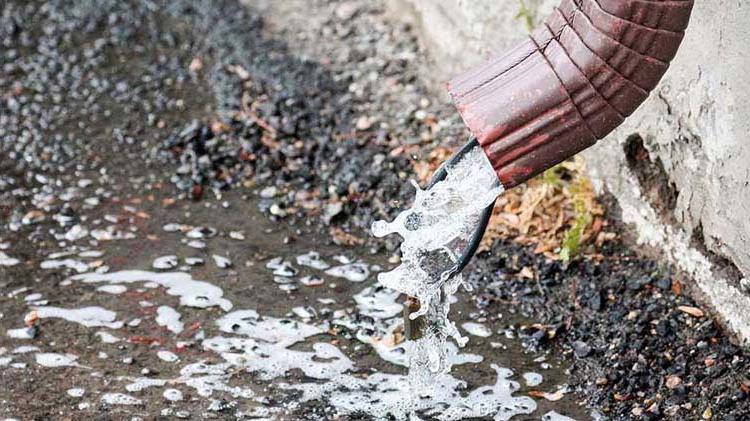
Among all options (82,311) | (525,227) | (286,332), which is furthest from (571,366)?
(82,311)

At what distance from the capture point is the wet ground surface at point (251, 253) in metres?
3.50

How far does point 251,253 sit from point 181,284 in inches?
12.4

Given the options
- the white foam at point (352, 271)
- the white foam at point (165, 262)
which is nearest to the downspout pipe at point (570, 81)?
the white foam at point (352, 271)

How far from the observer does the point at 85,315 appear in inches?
152

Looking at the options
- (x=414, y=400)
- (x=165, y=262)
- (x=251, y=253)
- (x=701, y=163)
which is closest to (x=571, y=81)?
(x=701, y=163)

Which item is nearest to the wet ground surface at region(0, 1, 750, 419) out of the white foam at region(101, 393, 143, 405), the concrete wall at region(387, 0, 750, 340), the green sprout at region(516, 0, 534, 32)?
the white foam at region(101, 393, 143, 405)

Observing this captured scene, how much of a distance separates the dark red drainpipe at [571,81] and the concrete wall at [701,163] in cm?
71

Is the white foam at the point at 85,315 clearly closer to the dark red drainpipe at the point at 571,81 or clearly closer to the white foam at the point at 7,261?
the white foam at the point at 7,261

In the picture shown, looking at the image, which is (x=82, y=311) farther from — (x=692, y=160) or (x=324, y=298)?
(x=692, y=160)

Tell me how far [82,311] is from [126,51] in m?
2.16

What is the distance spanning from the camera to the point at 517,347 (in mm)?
3699

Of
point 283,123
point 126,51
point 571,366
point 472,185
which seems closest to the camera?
point 472,185

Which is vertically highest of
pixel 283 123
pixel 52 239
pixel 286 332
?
pixel 283 123

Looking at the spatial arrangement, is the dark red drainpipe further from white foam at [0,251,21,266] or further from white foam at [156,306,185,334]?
white foam at [0,251,21,266]
